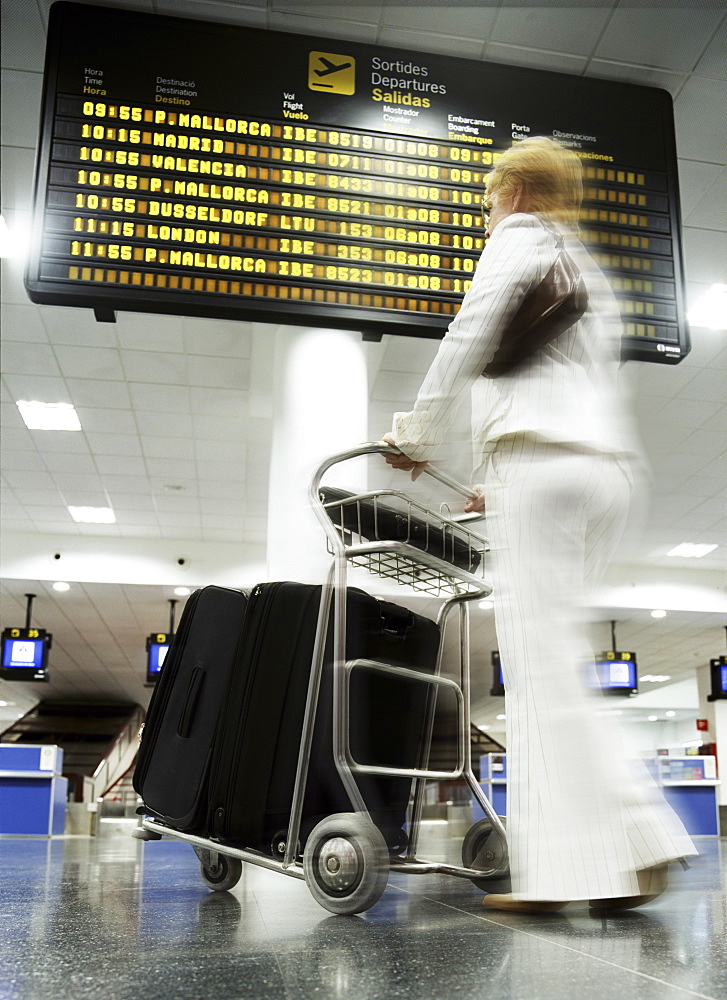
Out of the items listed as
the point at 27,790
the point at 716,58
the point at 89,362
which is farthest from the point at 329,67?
the point at 27,790

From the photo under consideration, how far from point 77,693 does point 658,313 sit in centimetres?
1867

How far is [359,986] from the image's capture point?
2.86 ft

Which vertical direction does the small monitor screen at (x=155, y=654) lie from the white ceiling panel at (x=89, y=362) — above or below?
below

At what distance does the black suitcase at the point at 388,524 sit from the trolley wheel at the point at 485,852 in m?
0.61

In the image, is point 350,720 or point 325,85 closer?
point 350,720

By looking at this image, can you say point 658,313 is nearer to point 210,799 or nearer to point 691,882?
point 691,882

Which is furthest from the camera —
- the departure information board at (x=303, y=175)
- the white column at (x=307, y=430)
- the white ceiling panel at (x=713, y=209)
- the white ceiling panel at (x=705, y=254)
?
the white ceiling panel at (x=705, y=254)

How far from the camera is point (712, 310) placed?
4926 mm

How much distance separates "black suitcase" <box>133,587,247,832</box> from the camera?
66.7 inches

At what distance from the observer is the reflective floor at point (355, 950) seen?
2.79ft

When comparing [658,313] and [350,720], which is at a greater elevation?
[658,313]

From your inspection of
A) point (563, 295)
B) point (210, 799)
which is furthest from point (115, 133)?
point (210, 799)

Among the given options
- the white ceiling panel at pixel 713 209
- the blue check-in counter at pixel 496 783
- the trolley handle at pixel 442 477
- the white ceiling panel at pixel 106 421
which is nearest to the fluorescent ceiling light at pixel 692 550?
the blue check-in counter at pixel 496 783

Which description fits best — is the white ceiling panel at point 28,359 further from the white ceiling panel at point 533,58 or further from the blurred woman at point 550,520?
the blurred woman at point 550,520
